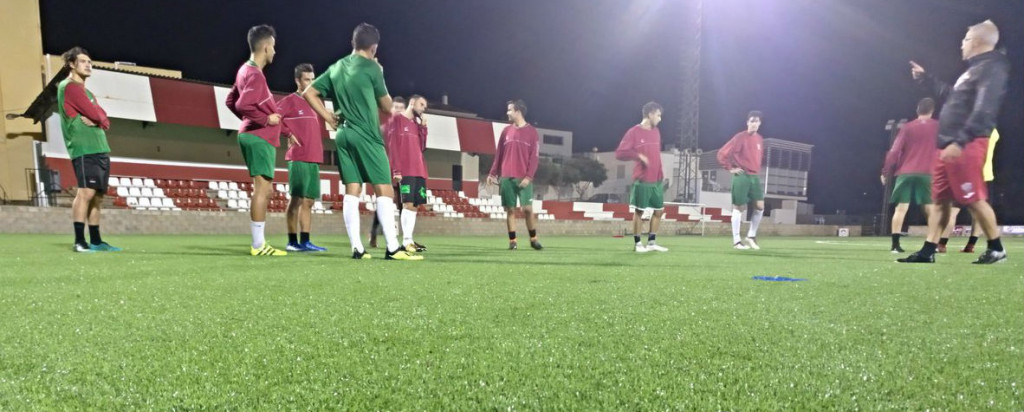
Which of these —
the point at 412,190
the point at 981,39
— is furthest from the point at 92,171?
the point at 981,39

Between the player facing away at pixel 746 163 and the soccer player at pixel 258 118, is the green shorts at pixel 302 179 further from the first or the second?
the player facing away at pixel 746 163

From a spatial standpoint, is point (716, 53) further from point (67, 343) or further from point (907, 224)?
point (67, 343)

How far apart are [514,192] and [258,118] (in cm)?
364

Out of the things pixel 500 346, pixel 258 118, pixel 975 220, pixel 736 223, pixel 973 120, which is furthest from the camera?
pixel 736 223

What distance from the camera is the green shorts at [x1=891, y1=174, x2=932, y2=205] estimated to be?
232 inches

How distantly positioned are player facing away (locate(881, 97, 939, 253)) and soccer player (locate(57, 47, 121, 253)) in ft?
30.9

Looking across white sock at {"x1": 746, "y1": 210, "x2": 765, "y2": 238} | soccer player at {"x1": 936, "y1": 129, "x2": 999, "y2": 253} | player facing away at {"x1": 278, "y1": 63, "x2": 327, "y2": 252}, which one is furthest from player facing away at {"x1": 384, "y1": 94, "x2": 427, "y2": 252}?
soccer player at {"x1": 936, "y1": 129, "x2": 999, "y2": 253}

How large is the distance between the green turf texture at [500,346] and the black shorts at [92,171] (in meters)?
3.00

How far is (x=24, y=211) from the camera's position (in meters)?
9.26

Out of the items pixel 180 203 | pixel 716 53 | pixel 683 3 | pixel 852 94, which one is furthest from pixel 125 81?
pixel 716 53

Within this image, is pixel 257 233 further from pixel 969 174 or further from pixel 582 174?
pixel 582 174

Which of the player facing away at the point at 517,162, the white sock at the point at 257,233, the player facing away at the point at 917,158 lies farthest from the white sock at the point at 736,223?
the white sock at the point at 257,233

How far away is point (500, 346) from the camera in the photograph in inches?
56.4

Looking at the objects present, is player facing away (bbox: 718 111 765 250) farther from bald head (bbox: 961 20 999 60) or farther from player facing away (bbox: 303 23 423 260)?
player facing away (bbox: 303 23 423 260)
